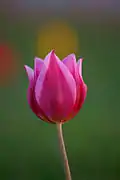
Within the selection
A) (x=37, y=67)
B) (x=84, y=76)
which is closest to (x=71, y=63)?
(x=37, y=67)

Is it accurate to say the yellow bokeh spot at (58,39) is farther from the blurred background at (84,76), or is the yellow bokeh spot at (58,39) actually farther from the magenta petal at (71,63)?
the magenta petal at (71,63)
